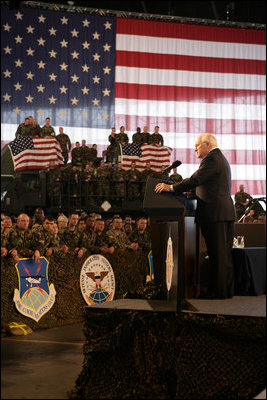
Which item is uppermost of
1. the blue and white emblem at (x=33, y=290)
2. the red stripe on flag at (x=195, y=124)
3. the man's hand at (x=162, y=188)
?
the red stripe on flag at (x=195, y=124)

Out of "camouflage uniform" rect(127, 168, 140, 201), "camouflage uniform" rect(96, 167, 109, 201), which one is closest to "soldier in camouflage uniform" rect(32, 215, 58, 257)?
"camouflage uniform" rect(96, 167, 109, 201)

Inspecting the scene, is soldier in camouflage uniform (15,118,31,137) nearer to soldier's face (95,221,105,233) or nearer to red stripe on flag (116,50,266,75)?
red stripe on flag (116,50,266,75)

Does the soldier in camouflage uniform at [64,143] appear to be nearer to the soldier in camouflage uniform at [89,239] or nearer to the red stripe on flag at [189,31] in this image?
the red stripe on flag at [189,31]

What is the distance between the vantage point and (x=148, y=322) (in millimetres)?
3768

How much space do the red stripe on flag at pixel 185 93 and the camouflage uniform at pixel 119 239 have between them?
289 inches

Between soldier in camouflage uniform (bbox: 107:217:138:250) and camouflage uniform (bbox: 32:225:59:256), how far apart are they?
1047 millimetres

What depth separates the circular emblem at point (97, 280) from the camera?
8.06 m

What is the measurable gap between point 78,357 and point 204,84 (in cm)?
1225

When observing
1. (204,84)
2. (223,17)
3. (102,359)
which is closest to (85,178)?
(204,84)

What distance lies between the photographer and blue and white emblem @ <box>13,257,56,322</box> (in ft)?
23.7

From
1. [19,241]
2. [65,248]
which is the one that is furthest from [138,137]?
[19,241]

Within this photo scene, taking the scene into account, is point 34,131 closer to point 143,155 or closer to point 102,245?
point 143,155

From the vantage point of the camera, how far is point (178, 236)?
3.84 meters

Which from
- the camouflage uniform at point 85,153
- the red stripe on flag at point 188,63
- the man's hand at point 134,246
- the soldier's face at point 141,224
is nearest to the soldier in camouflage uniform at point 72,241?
the man's hand at point 134,246
